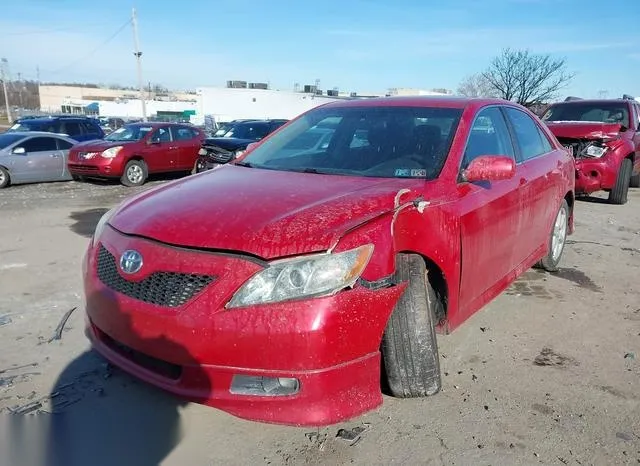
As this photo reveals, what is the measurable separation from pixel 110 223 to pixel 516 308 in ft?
10.4

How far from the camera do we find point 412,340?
2.73 m

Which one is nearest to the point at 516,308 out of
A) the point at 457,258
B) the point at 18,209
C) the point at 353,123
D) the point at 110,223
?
the point at 457,258

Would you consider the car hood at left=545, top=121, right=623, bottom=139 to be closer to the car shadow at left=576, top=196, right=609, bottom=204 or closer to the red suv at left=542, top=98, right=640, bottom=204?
the red suv at left=542, top=98, right=640, bottom=204

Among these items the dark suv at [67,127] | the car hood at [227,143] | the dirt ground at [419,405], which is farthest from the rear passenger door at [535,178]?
the dark suv at [67,127]

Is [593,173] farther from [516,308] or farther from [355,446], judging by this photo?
[355,446]

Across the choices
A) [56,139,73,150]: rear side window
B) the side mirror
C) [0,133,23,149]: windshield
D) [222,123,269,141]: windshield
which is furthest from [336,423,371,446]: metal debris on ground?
[56,139,73,150]: rear side window

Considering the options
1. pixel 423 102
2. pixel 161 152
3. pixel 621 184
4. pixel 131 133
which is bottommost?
pixel 621 184

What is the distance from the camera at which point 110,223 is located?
296 centimetres

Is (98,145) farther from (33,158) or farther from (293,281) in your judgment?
(293,281)

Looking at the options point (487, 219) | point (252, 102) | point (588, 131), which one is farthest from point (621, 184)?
point (252, 102)

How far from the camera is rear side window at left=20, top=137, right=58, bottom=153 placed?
41.0 ft

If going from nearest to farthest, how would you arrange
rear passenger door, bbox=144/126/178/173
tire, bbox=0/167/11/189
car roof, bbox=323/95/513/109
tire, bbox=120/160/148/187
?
car roof, bbox=323/95/513/109 → tire, bbox=0/167/11/189 → tire, bbox=120/160/148/187 → rear passenger door, bbox=144/126/178/173

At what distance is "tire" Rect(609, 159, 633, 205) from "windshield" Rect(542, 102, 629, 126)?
1108 mm

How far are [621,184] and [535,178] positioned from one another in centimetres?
620
